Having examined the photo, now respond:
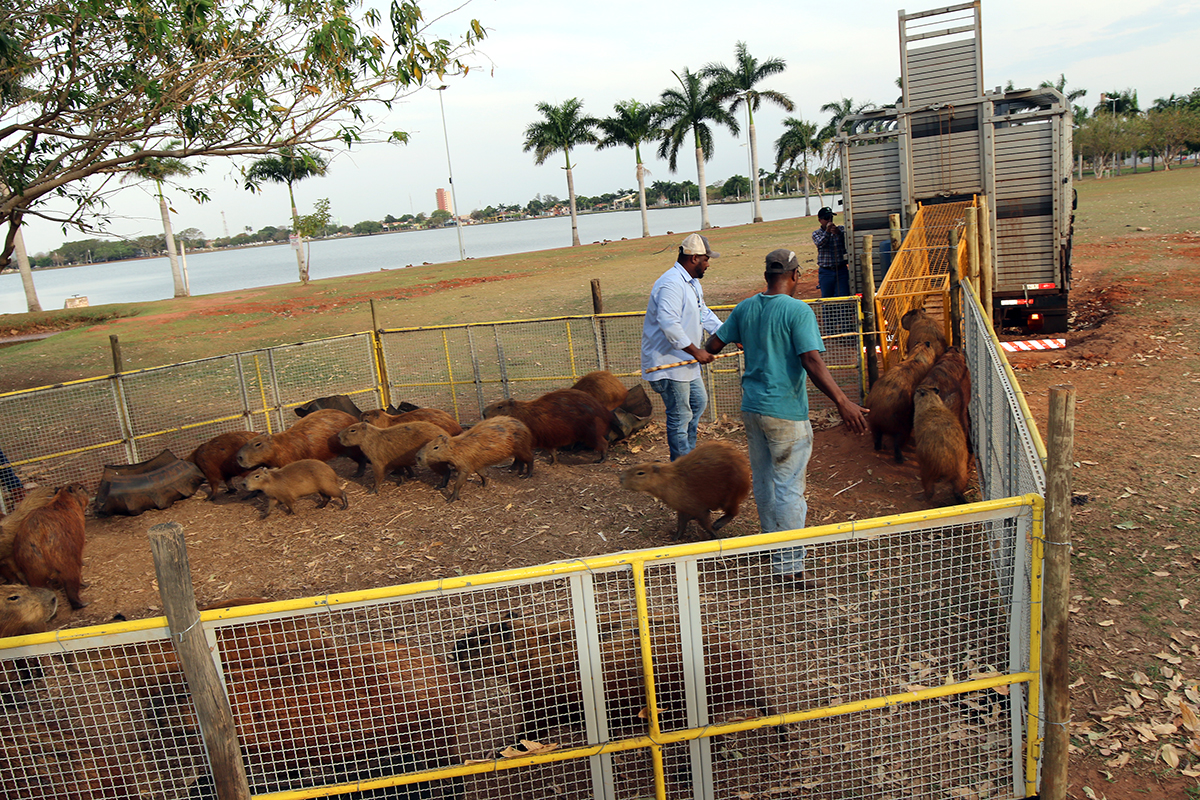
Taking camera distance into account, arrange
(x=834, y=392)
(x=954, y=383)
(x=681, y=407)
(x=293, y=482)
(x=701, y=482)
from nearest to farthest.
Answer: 1. (x=834, y=392)
2. (x=701, y=482)
3. (x=681, y=407)
4. (x=954, y=383)
5. (x=293, y=482)

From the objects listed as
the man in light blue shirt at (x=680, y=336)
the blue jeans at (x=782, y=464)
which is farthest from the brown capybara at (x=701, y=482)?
the man in light blue shirt at (x=680, y=336)

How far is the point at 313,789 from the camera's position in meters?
3.12

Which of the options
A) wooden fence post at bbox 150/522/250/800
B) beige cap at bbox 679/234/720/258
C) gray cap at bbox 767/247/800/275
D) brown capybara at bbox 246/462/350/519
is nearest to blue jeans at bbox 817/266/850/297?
beige cap at bbox 679/234/720/258

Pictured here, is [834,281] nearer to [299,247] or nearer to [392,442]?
[392,442]

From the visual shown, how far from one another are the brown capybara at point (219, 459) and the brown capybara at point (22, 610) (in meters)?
3.12

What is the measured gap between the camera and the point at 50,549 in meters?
6.54

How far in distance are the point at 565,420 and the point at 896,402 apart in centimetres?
358

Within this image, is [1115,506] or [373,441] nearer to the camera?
[1115,506]

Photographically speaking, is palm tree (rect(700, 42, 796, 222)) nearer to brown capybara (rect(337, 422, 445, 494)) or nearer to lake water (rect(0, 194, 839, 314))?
lake water (rect(0, 194, 839, 314))

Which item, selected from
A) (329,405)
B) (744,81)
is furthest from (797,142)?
(329,405)

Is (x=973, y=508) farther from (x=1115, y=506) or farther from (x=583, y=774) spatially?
(x=1115, y=506)

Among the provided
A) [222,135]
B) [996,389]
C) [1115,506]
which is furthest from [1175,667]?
[222,135]

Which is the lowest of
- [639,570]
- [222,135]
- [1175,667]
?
[1175,667]

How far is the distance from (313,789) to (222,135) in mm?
9014
